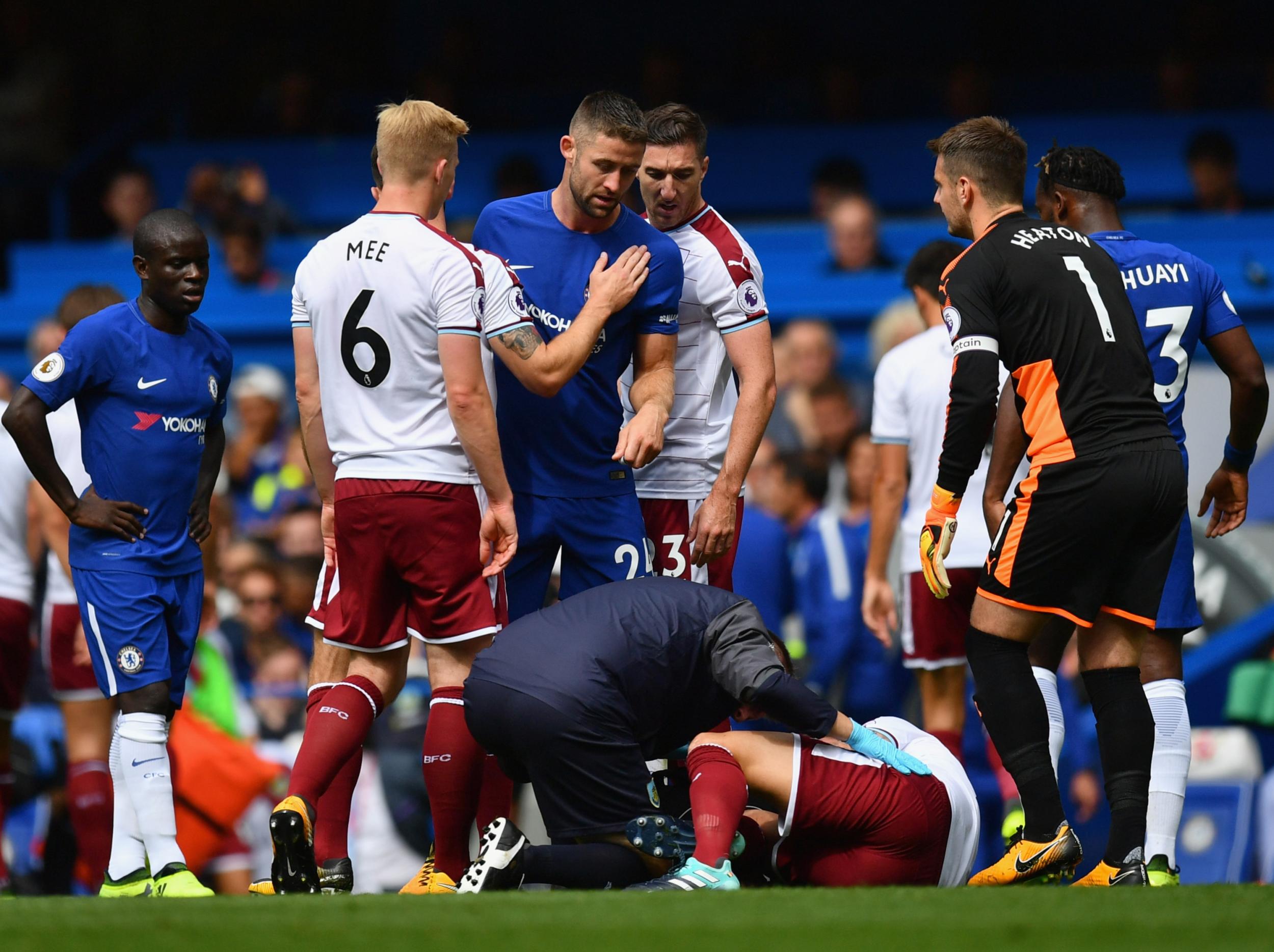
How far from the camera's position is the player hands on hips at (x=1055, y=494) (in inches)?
193

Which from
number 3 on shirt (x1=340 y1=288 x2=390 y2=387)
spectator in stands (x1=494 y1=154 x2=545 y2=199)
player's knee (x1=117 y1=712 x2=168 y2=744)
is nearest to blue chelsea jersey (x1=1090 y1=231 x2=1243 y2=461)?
number 3 on shirt (x1=340 y1=288 x2=390 y2=387)

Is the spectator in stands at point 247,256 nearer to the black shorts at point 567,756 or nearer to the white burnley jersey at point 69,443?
the white burnley jersey at point 69,443

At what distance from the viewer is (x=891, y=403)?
7000 millimetres

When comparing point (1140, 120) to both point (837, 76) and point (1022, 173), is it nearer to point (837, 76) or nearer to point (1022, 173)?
point (837, 76)

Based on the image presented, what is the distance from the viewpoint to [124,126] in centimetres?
1472

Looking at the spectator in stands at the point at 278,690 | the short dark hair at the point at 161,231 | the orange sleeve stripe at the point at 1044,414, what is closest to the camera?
the orange sleeve stripe at the point at 1044,414

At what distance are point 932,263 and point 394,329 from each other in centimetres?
267

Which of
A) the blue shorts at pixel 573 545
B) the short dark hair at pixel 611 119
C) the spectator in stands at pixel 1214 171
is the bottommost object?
the blue shorts at pixel 573 545

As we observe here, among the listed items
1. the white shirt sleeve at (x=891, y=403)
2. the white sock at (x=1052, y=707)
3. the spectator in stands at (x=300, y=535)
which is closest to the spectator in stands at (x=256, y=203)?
the spectator in stands at (x=300, y=535)

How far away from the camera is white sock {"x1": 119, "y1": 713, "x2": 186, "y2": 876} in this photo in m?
5.27

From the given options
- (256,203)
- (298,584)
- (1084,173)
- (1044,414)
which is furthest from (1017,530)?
(256,203)

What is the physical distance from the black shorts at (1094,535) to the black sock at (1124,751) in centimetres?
23

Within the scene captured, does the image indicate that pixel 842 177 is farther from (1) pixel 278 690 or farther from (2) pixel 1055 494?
(2) pixel 1055 494

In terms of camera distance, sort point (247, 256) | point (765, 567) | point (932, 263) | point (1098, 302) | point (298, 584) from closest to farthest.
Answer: point (1098, 302) → point (932, 263) → point (765, 567) → point (298, 584) → point (247, 256)
